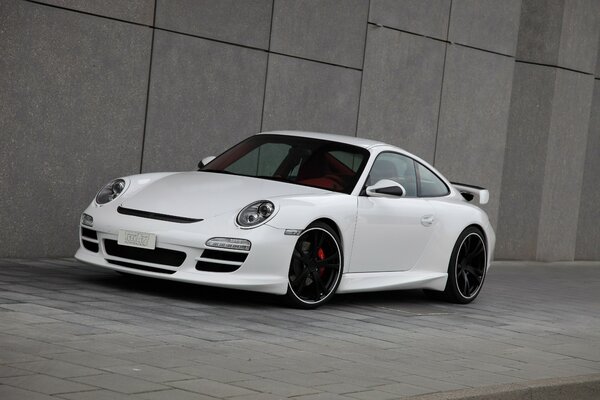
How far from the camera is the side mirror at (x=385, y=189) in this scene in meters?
9.80

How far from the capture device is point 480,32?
16.9 metres

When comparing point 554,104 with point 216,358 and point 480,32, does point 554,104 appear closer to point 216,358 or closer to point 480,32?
point 480,32

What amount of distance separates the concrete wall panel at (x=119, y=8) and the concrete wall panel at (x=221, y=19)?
0.49 ft

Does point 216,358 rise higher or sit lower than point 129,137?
lower

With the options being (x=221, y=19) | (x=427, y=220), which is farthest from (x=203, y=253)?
(x=221, y=19)

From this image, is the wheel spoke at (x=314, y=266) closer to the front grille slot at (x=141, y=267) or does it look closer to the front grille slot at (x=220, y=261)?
the front grille slot at (x=220, y=261)

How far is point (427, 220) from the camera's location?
10461 mm

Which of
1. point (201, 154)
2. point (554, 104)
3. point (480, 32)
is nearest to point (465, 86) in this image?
point (480, 32)

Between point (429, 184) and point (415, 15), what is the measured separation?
5.40 meters

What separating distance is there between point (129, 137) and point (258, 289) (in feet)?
12.3

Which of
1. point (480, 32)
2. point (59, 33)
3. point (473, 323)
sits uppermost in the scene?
point (480, 32)

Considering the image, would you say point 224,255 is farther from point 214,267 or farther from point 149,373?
point 149,373

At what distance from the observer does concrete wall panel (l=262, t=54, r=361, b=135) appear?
1368 centimetres

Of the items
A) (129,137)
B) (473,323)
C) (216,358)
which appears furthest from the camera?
(129,137)
